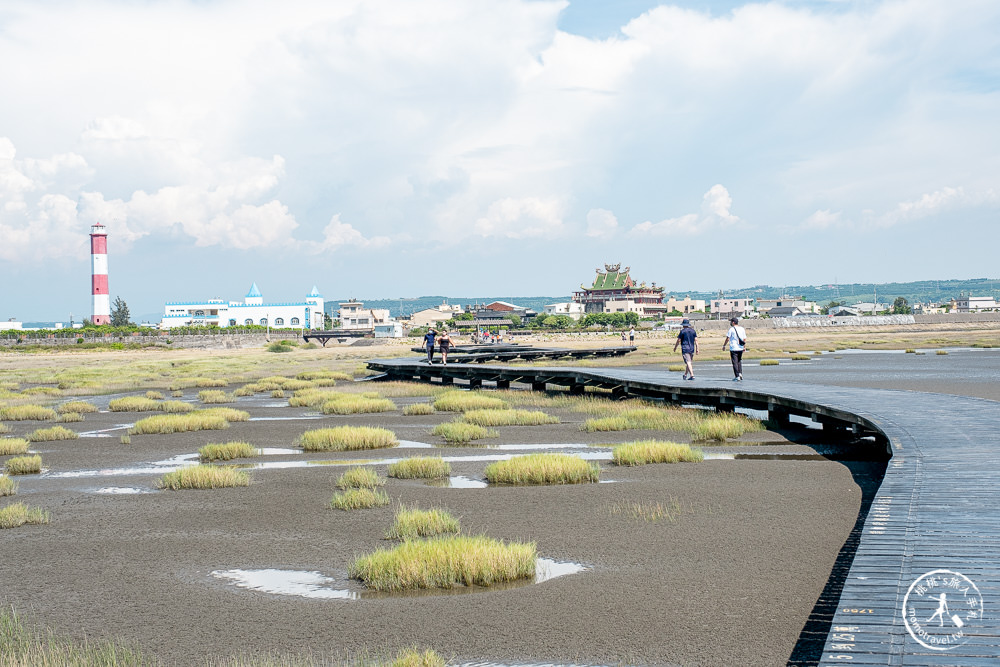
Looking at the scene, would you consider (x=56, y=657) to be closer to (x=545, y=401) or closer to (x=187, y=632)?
(x=187, y=632)

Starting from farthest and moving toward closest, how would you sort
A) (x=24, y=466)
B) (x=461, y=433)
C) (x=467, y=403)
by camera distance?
(x=467, y=403)
(x=461, y=433)
(x=24, y=466)

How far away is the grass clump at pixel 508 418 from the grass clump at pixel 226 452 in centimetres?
663

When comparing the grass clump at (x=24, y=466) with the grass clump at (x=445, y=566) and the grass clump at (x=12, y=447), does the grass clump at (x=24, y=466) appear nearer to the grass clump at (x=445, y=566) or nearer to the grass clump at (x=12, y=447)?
the grass clump at (x=12, y=447)

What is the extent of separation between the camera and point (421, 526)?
10773 mm

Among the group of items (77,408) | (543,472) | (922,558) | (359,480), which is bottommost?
(77,408)

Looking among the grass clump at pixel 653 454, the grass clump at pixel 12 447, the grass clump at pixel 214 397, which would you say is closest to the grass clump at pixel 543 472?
the grass clump at pixel 653 454

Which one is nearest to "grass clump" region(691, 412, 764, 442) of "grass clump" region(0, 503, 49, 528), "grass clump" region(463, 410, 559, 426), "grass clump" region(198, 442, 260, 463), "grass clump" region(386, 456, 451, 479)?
"grass clump" region(463, 410, 559, 426)

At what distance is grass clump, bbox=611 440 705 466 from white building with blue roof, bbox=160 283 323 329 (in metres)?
156

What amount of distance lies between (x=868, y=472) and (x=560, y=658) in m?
8.92

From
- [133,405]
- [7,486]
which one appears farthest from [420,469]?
[133,405]

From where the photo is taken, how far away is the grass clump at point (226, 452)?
58.4 ft

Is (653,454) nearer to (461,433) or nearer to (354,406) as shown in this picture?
(461,433)

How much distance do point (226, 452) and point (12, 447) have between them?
503 centimetres

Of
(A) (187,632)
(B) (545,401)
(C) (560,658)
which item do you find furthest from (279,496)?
(B) (545,401)
